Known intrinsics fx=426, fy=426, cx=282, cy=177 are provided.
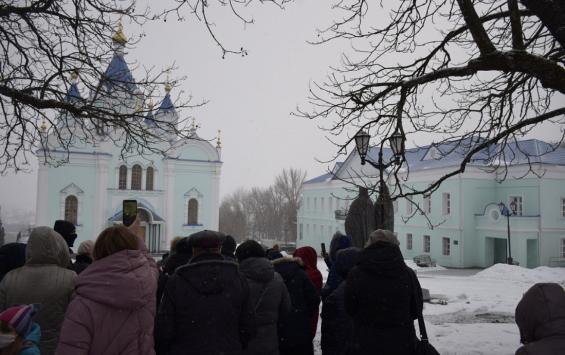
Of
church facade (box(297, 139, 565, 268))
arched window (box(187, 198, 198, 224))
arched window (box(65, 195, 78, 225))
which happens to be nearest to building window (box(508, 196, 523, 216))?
church facade (box(297, 139, 565, 268))

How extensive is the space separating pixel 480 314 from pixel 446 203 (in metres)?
20.9

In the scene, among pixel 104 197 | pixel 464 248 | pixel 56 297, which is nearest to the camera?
pixel 56 297

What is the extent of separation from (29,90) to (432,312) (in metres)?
9.67

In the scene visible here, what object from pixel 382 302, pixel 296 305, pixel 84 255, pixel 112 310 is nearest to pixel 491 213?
pixel 296 305

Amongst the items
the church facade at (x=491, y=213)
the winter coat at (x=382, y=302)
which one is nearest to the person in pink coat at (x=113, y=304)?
the winter coat at (x=382, y=302)

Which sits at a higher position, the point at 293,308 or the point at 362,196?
the point at 362,196

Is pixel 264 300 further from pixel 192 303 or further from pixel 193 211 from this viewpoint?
pixel 193 211

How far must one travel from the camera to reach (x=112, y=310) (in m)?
2.62

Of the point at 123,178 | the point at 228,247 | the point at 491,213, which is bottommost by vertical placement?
the point at 228,247

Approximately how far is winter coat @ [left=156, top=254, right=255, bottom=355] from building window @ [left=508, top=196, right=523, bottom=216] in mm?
28440

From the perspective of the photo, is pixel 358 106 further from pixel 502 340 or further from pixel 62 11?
pixel 62 11

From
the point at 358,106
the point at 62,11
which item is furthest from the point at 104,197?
the point at 358,106

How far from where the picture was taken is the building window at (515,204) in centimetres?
2736

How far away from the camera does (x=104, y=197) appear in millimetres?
30234
